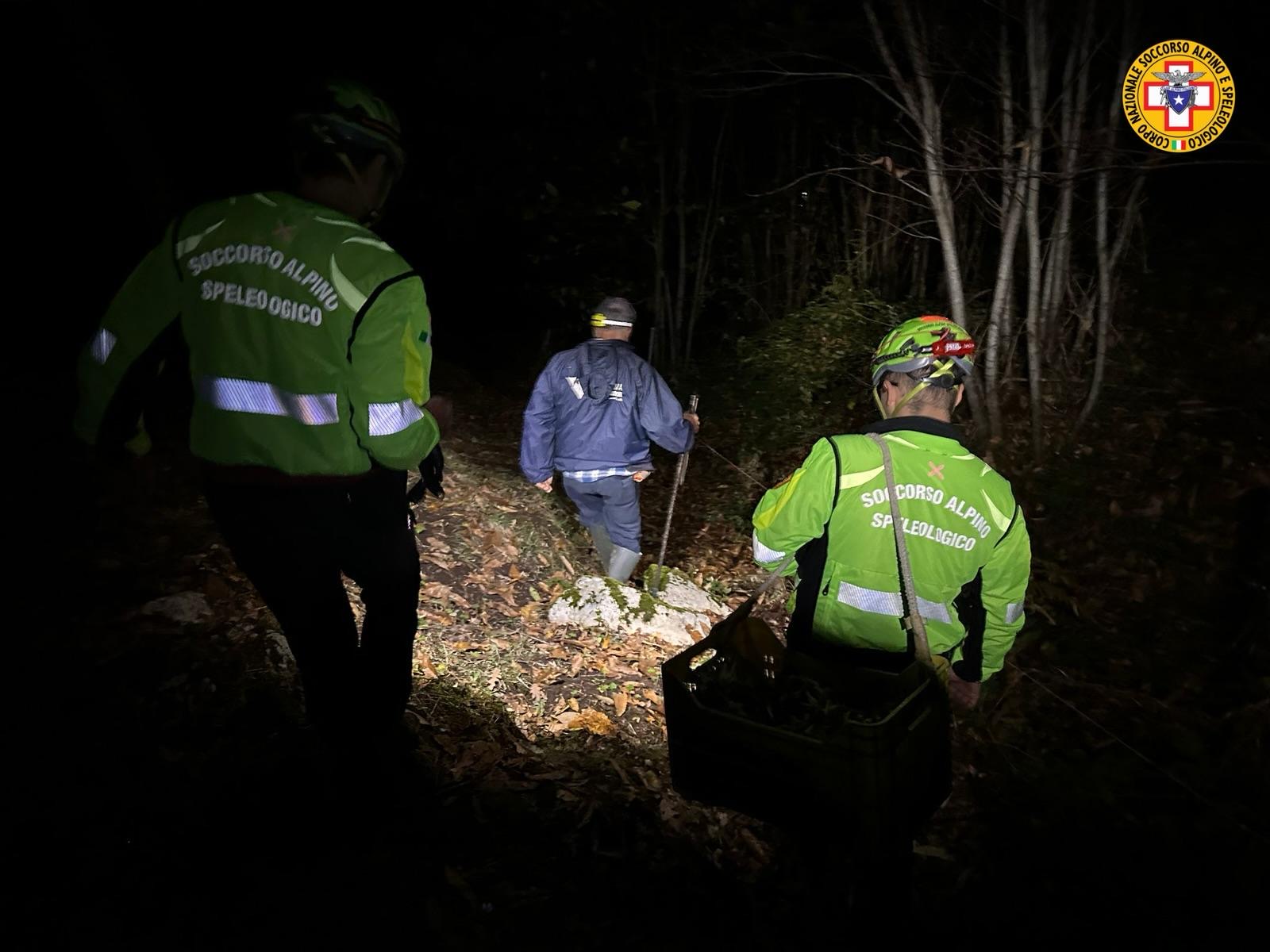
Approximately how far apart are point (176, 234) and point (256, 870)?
88.9 inches

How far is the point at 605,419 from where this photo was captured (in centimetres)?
572

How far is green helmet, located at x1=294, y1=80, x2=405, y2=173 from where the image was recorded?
2324 millimetres

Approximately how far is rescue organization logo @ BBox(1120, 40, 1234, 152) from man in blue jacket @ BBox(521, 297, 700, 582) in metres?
5.24

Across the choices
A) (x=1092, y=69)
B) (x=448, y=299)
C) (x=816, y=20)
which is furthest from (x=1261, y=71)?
(x=448, y=299)

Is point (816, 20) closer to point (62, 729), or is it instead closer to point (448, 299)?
point (62, 729)

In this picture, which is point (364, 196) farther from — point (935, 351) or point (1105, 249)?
point (1105, 249)

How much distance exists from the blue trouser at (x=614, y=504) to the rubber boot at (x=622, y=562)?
4cm

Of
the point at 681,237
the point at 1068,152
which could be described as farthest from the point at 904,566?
the point at 681,237

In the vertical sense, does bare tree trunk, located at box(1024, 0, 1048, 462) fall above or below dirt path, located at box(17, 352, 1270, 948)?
above

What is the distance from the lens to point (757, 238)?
15.2 metres

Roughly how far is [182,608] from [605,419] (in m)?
3.08

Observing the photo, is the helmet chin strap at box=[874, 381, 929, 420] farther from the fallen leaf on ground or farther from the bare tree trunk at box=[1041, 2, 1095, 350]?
the bare tree trunk at box=[1041, 2, 1095, 350]

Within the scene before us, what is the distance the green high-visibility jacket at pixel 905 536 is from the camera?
105 inches

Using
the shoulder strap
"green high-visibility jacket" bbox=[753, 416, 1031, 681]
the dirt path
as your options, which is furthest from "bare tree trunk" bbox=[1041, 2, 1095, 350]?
the shoulder strap
